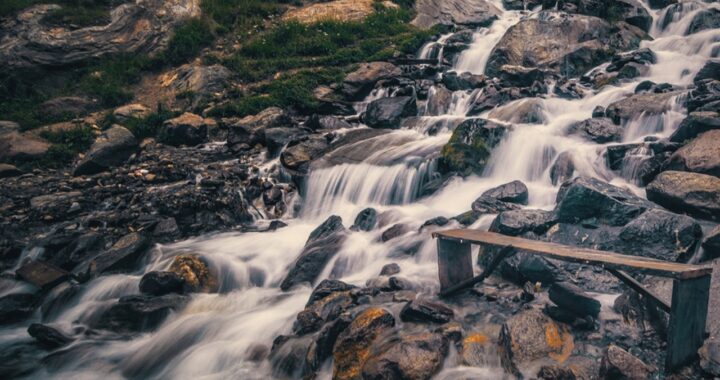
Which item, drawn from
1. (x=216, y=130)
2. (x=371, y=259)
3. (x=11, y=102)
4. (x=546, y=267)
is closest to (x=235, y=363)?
(x=371, y=259)

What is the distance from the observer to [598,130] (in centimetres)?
1129

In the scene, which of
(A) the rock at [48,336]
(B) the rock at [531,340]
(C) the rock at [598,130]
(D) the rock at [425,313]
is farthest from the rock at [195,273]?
(C) the rock at [598,130]

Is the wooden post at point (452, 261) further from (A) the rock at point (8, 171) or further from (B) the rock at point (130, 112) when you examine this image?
(B) the rock at point (130, 112)

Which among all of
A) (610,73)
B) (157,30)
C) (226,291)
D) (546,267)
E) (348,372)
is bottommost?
(226,291)

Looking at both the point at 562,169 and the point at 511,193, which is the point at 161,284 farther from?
the point at 562,169

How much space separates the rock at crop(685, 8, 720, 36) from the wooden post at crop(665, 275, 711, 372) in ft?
60.4

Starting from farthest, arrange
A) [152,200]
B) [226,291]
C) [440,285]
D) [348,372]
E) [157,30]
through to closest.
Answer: [157,30], [152,200], [226,291], [440,285], [348,372]

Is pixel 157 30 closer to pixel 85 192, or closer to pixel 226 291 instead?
pixel 85 192

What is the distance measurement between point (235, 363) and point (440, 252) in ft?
11.2

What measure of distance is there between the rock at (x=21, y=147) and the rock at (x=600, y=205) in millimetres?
15581

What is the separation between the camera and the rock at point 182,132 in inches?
617

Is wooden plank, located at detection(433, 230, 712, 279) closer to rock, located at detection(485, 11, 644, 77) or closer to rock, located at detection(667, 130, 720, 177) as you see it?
rock, located at detection(667, 130, 720, 177)

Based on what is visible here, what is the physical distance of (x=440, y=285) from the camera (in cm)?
681

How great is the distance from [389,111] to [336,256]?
8024mm
